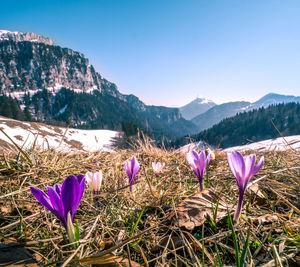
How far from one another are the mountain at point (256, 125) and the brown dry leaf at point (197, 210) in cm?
7355

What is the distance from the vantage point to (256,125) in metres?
77.6

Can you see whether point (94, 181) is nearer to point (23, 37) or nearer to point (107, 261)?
point (107, 261)

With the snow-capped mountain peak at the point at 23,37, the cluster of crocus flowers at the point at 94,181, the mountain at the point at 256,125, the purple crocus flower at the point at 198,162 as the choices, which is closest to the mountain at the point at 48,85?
the mountain at the point at 256,125

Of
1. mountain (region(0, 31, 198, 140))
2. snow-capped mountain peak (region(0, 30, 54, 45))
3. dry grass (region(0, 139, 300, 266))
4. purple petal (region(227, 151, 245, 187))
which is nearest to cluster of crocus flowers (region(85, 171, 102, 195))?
dry grass (region(0, 139, 300, 266))

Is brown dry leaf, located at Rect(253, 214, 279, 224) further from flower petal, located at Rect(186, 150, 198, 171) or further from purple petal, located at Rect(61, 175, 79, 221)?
purple petal, located at Rect(61, 175, 79, 221)

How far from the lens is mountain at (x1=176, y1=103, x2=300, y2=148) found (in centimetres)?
7306

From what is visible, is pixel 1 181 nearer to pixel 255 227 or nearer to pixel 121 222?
pixel 121 222

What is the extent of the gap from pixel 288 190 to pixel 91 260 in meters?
1.33

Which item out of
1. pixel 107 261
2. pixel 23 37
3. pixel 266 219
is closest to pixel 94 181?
pixel 107 261

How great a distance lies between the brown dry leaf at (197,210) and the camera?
850mm

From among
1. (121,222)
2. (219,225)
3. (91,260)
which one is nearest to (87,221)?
(121,222)

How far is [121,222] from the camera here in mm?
970

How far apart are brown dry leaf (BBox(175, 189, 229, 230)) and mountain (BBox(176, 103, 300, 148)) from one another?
2895 inches

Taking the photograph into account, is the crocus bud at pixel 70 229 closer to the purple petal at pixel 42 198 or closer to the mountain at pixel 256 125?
the purple petal at pixel 42 198
